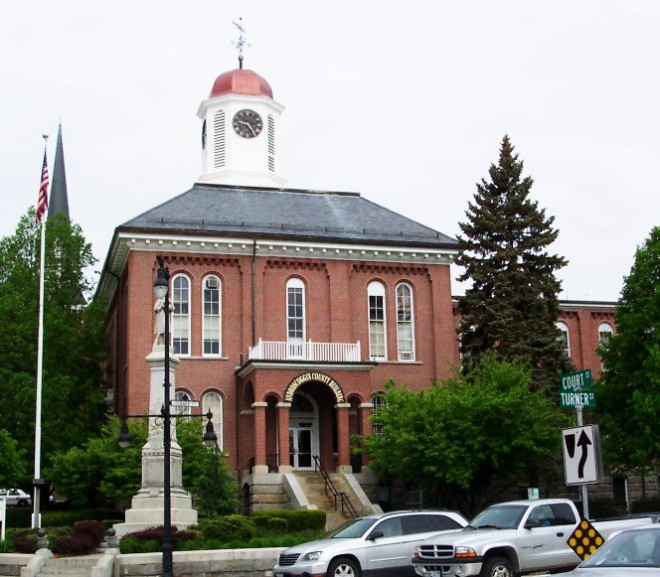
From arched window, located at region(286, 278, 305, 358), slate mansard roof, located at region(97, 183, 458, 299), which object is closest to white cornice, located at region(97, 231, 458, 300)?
slate mansard roof, located at region(97, 183, 458, 299)

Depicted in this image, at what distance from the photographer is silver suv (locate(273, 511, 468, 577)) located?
20.0 metres

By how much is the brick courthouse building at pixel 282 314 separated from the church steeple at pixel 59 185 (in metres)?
35.8

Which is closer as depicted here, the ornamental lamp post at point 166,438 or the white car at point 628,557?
the white car at point 628,557

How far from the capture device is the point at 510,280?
140 feet

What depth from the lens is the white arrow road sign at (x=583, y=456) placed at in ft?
48.2

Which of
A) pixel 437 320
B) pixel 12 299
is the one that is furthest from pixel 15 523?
pixel 437 320

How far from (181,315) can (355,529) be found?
22.9 meters

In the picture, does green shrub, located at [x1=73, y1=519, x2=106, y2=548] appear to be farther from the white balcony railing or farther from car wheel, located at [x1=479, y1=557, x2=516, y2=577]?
the white balcony railing

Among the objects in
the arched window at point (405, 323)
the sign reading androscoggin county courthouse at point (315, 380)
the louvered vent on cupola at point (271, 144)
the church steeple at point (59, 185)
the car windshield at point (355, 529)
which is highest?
the church steeple at point (59, 185)

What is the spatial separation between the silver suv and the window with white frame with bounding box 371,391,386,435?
18.3 m

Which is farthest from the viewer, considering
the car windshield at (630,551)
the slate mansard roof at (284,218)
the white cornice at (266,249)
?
the slate mansard roof at (284,218)

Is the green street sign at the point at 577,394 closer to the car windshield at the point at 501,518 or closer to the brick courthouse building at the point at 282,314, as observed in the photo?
the car windshield at the point at 501,518

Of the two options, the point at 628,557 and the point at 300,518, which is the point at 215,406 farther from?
the point at 628,557

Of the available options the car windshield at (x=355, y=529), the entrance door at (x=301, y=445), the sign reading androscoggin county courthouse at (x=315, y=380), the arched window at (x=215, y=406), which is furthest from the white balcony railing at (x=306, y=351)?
the car windshield at (x=355, y=529)
